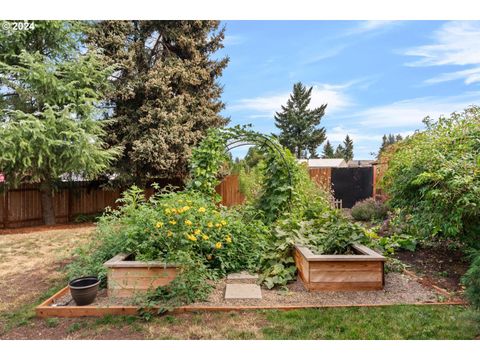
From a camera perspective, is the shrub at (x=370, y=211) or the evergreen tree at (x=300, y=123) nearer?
the shrub at (x=370, y=211)

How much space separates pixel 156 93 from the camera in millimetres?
7660

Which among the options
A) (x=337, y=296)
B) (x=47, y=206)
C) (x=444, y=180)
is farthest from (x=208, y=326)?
(x=47, y=206)

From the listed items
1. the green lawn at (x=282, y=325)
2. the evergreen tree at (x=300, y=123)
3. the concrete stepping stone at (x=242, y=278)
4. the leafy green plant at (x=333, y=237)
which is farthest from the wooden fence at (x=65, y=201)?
the evergreen tree at (x=300, y=123)

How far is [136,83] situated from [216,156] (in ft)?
14.0

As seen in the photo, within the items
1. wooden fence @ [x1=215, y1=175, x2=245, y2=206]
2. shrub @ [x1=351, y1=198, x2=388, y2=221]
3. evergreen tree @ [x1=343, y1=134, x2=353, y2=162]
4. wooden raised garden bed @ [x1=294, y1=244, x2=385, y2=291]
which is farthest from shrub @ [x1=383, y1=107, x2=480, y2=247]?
evergreen tree @ [x1=343, y1=134, x2=353, y2=162]

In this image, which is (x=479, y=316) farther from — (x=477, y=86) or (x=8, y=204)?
(x=8, y=204)

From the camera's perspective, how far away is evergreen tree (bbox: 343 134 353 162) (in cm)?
2770

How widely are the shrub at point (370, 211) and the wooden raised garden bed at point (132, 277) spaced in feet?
16.0

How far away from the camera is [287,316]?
222 cm

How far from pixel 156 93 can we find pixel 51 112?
2414mm

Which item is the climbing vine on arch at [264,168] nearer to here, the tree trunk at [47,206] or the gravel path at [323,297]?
the gravel path at [323,297]

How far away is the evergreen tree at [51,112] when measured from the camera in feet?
19.2

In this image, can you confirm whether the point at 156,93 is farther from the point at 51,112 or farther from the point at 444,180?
the point at 444,180
